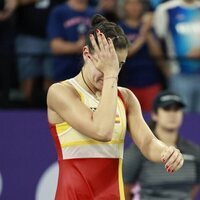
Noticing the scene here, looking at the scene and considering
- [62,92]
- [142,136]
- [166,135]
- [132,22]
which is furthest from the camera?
[132,22]

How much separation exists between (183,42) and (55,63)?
1.33m

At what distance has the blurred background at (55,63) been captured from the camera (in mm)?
8227

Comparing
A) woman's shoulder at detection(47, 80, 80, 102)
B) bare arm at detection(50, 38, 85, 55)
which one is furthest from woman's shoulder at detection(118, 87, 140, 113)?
bare arm at detection(50, 38, 85, 55)

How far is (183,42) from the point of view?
839 centimetres

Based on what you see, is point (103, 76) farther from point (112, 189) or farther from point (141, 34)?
point (141, 34)

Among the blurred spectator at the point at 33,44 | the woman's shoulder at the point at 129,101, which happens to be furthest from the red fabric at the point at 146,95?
the woman's shoulder at the point at 129,101

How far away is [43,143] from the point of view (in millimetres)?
8281

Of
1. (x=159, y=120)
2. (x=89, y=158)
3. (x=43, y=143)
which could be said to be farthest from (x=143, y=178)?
(x=89, y=158)

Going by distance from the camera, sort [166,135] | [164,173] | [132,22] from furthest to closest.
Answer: [132,22] < [166,135] < [164,173]

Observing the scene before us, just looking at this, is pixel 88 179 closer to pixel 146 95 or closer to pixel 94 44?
pixel 94 44

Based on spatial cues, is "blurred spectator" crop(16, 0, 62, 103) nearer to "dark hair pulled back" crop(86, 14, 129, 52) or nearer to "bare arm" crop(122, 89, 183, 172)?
"bare arm" crop(122, 89, 183, 172)

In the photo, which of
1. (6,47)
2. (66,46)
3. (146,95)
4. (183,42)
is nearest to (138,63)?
(146,95)

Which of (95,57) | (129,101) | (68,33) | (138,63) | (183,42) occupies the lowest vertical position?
(138,63)

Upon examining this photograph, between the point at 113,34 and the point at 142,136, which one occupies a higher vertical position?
the point at 113,34
